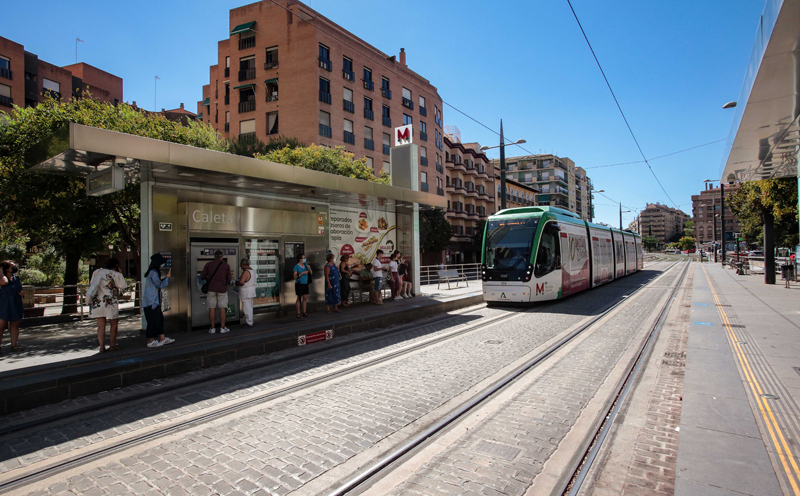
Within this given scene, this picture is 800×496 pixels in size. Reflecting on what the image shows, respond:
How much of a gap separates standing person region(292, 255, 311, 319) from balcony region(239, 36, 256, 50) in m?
31.9

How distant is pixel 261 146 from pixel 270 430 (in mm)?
29813

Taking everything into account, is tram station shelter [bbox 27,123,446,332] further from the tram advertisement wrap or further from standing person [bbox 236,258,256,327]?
standing person [bbox 236,258,256,327]

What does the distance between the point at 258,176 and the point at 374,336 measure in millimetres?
4336

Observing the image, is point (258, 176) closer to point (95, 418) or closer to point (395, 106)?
point (95, 418)

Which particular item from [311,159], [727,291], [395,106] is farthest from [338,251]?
[395,106]

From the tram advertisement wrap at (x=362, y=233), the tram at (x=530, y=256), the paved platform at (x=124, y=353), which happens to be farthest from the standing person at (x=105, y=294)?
the tram at (x=530, y=256)

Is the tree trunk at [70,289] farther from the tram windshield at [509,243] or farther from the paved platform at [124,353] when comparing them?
the tram windshield at [509,243]

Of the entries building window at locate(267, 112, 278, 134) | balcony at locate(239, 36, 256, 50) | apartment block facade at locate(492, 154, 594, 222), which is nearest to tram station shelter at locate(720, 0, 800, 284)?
building window at locate(267, 112, 278, 134)

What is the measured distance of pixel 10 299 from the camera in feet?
24.2

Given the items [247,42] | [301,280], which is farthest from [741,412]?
[247,42]

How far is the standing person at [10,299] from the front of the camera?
7.30 metres

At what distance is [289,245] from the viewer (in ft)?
36.2

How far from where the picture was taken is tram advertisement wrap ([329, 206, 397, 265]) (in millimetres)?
12742

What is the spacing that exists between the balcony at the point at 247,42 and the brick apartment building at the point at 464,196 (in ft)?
81.3
